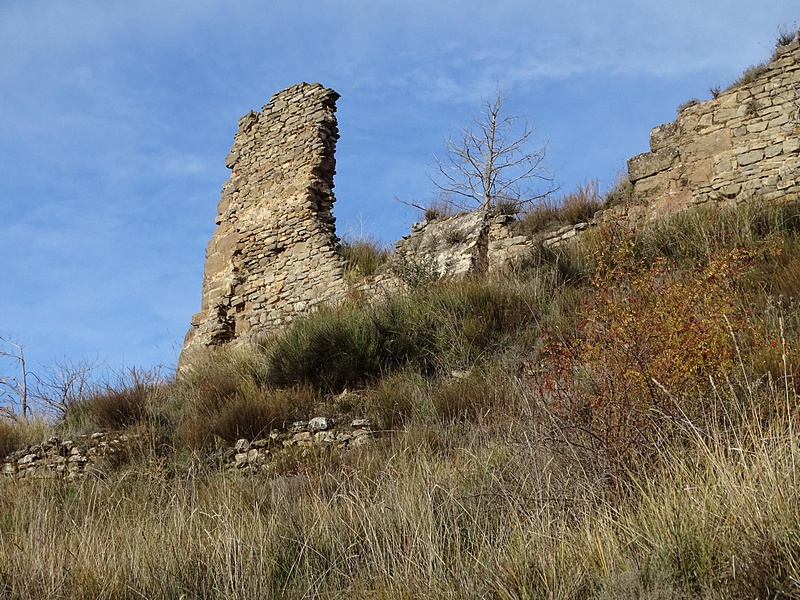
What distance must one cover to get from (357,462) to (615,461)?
2099 millimetres

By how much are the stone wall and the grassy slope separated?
2.21 meters

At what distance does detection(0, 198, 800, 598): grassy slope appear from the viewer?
316cm

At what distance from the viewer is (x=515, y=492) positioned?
3.99 m

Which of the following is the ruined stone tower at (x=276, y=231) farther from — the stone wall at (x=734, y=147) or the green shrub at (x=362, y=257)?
the stone wall at (x=734, y=147)

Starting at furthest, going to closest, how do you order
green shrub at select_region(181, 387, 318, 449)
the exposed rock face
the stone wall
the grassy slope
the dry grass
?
the exposed rock face, the stone wall, green shrub at select_region(181, 387, 318, 449), the grassy slope, the dry grass

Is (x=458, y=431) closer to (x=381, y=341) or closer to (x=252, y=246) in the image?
(x=381, y=341)

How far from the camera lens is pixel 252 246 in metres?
12.7

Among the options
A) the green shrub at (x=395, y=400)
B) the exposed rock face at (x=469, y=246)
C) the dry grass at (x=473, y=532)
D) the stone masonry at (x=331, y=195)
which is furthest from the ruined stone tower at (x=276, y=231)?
the dry grass at (x=473, y=532)

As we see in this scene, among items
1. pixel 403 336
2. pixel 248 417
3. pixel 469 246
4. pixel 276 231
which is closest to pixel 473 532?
pixel 248 417

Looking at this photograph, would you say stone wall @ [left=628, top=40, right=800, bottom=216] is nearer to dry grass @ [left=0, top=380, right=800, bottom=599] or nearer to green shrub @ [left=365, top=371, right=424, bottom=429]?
green shrub @ [left=365, top=371, right=424, bottom=429]

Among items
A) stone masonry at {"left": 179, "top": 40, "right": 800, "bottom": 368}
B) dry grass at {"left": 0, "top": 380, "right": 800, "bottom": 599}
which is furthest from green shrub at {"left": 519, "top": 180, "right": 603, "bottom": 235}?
dry grass at {"left": 0, "top": 380, "right": 800, "bottom": 599}

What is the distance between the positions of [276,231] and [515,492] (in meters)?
8.93

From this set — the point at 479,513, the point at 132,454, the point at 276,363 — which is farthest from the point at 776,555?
the point at 276,363

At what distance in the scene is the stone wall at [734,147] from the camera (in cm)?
933
